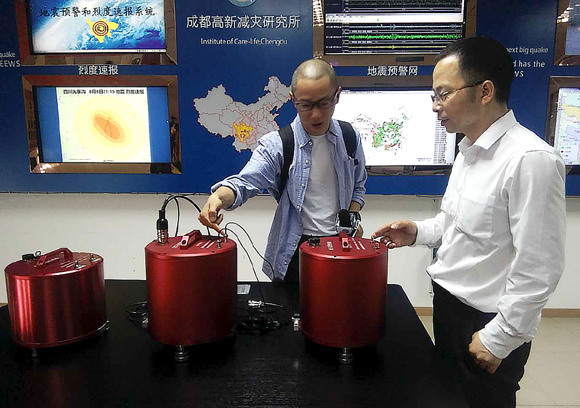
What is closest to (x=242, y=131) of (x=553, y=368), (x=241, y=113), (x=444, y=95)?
(x=241, y=113)

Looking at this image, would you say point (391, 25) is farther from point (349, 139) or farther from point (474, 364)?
point (474, 364)

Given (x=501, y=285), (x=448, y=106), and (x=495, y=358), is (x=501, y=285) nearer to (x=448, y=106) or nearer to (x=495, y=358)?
(x=495, y=358)

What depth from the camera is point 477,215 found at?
1.01 metres

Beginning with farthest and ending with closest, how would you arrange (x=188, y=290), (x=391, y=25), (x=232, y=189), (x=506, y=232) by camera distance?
(x=391, y=25)
(x=232, y=189)
(x=506, y=232)
(x=188, y=290)

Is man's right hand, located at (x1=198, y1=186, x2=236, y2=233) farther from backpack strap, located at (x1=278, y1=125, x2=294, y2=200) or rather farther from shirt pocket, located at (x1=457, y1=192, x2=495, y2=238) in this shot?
shirt pocket, located at (x1=457, y1=192, x2=495, y2=238)

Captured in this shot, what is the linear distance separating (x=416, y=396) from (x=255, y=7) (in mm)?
2369

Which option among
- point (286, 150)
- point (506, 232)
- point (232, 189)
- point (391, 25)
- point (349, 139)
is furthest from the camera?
point (391, 25)

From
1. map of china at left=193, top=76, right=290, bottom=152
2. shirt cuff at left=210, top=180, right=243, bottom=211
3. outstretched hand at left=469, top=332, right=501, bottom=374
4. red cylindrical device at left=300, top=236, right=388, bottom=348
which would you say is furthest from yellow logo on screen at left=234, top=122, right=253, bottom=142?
outstretched hand at left=469, top=332, right=501, bottom=374

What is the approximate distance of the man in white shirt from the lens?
0.90m

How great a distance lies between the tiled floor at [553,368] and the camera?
2.04 meters

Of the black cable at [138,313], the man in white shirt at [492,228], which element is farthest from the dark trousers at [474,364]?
the black cable at [138,313]

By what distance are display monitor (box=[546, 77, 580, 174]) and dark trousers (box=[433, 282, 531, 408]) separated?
6.44 ft

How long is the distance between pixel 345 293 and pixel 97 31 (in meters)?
2.46

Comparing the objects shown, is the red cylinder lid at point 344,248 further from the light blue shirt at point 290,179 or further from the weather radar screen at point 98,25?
the weather radar screen at point 98,25
